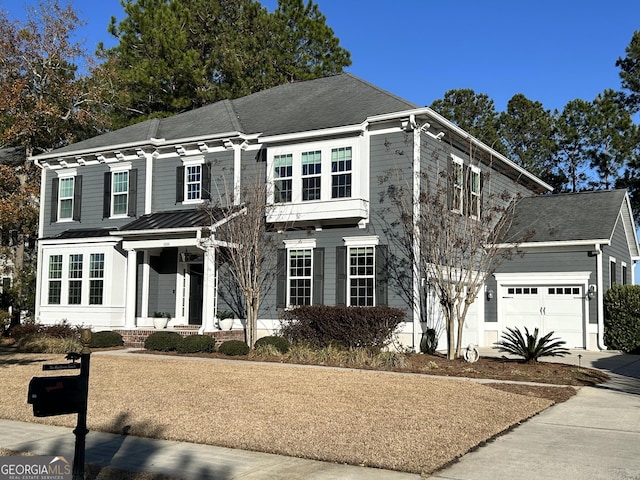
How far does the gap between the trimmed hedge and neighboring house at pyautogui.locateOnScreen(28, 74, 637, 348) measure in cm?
146

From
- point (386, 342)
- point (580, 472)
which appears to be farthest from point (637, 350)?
point (580, 472)

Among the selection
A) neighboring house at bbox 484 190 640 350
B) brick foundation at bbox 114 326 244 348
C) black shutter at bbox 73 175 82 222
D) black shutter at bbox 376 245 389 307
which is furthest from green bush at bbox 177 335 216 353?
neighboring house at bbox 484 190 640 350

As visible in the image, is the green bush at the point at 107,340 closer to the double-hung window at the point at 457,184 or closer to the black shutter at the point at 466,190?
the double-hung window at the point at 457,184

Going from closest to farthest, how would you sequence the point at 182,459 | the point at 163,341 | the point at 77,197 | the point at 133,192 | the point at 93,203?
the point at 182,459 < the point at 163,341 < the point at 133,192 < the point at 93,203 < the point at 77,197

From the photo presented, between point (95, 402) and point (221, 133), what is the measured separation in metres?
12.5

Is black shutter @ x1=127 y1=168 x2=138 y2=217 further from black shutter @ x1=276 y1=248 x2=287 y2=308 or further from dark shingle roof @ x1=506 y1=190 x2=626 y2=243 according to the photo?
dark shingle roof @ x1=506 y1=190 x2=626 y2=243

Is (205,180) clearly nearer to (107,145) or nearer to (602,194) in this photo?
(107,145)

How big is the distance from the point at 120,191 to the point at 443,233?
11483 mm

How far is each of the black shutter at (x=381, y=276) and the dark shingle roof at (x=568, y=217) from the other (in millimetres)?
5479

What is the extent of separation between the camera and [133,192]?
75.2 ft

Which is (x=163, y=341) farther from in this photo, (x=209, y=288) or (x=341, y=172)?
(x=341, y=172)

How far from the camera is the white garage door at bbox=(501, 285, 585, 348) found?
21.8 meters

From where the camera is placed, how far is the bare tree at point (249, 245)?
18922 mm

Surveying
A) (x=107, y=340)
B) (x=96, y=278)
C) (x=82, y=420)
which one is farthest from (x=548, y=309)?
(x=82, y=420)
